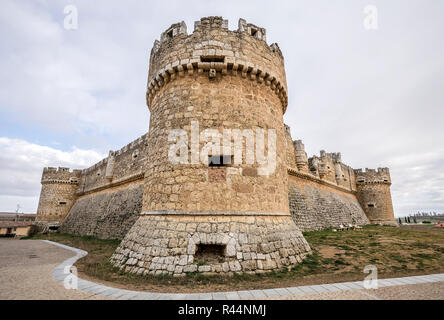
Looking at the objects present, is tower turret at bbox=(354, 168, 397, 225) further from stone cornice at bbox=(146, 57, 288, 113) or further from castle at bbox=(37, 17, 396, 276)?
stone cornice at bbox=(146, 57, 288, 113)

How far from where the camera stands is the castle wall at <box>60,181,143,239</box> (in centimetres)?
1311

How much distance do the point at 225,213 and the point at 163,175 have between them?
2.33 m

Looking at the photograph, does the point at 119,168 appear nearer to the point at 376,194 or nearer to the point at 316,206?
the point at 316,206

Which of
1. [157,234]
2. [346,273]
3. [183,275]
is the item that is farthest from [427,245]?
[157,234]

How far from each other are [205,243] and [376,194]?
95.7 ft

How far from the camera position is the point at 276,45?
8.54 m

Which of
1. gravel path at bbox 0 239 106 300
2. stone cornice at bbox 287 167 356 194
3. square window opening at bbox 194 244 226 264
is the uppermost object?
stone cornice at bbox 287 167 356 194

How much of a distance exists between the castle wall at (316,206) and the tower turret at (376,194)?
20.4 feet

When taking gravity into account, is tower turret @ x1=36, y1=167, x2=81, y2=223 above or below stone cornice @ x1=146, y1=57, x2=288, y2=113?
below

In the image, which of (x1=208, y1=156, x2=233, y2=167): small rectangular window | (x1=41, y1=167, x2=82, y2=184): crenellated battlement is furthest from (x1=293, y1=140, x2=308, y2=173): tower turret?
(x1=41, y1=167, x2=82, y2=184): crenellated battlement

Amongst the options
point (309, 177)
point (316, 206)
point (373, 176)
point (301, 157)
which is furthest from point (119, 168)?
point (373, 176)

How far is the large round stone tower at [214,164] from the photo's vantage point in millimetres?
5543

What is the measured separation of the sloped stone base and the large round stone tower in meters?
0.03

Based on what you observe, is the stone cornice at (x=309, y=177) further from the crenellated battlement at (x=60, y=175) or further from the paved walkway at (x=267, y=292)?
the crenellated battlement at (x=60, y=175)
